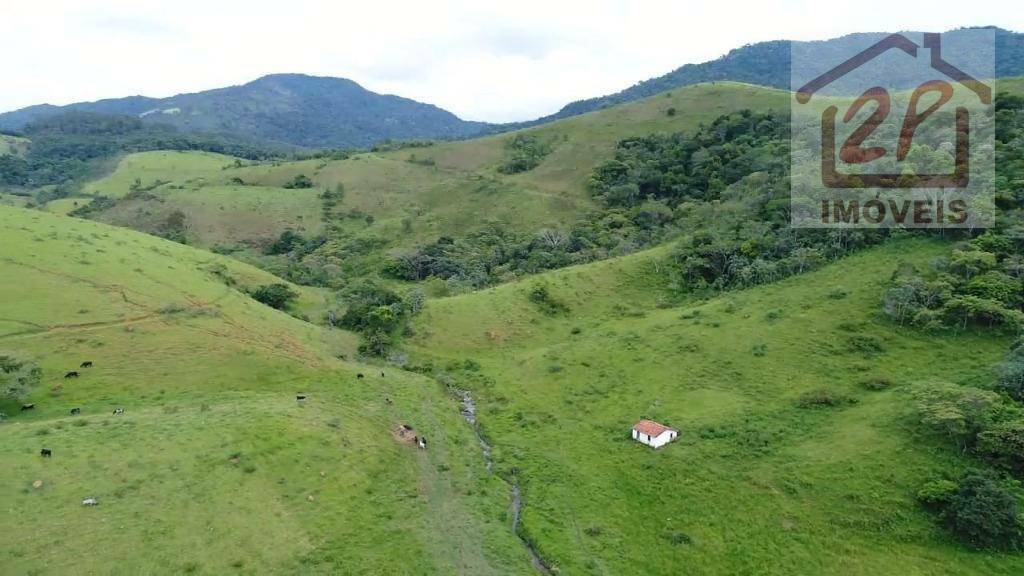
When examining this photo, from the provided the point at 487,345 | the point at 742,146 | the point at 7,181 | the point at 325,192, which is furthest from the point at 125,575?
the point at 7,181

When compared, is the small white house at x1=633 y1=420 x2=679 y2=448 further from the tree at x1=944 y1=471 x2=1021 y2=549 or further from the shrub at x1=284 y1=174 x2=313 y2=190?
the shrub at x1=284 y1=174 x2=313 y2=190

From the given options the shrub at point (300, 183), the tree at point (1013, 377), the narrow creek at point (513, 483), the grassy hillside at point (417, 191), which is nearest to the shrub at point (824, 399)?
the tree at point (1013, 377)

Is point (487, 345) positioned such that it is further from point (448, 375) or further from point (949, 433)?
point (949, 433)

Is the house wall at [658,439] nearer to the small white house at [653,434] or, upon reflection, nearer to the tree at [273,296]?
the small white house at [653,434]

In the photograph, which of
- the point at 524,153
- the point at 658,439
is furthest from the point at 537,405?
the point at 524,153

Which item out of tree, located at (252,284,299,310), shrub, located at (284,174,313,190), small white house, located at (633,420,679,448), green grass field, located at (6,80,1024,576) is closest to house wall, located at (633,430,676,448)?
small white house, located at (633,420,679,448)

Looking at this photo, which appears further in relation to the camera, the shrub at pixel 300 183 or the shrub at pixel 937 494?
the shrub at pixel 300 183
